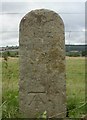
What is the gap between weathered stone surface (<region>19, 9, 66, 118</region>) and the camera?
7.28m

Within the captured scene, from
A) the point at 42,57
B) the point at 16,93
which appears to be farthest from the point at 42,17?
the point at 16,93

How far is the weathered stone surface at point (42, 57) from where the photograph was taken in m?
7.28

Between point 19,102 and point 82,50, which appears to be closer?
point 19,102

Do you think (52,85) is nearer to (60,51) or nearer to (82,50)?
(60,51)

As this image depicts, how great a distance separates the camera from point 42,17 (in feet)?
24.1

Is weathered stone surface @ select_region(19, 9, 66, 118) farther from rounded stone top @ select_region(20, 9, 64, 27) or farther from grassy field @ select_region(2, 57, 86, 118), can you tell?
grassy field @ select_region(2, 57, 86, 118)

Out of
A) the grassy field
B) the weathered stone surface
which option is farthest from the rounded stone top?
the grassy field

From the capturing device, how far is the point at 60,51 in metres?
7.29

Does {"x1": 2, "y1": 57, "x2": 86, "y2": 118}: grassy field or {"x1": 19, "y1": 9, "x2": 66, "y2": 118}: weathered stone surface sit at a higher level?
{"x1": 19, "y1": 9, "x2": 66, "y2": 118}: weathered stone surface

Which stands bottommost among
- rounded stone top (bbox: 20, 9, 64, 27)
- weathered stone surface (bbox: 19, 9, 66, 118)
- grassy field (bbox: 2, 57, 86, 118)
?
grassy field (bbox: 2, 57, 86, 118)

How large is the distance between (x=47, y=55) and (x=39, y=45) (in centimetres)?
21

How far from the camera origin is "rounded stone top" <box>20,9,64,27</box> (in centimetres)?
730

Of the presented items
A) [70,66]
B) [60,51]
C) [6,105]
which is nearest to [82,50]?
[60,51]

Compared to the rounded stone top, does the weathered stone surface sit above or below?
below
